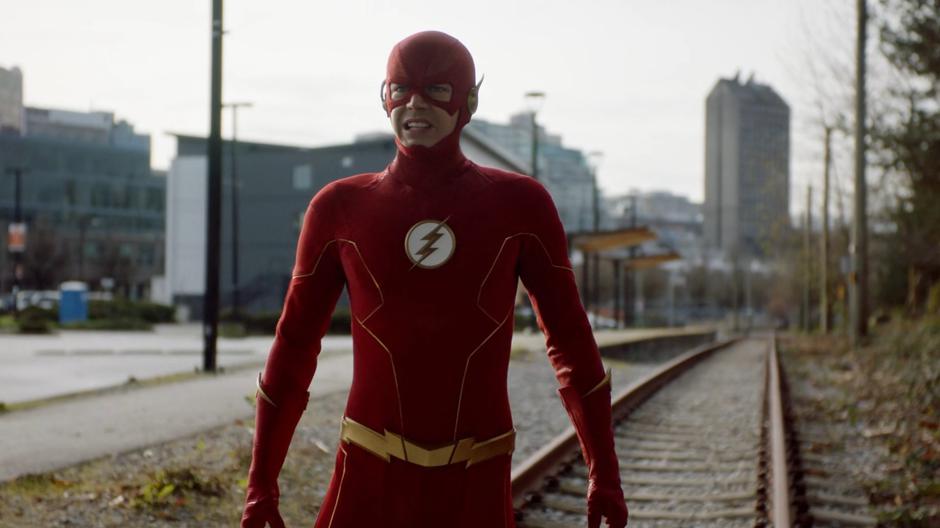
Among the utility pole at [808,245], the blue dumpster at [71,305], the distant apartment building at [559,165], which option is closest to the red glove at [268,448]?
the blue dumpster at [71,305]

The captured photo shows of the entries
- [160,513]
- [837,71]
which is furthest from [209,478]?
[837,71]

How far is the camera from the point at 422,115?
244cm

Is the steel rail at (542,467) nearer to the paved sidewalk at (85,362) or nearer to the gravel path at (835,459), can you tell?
the gravel path at (835,459)

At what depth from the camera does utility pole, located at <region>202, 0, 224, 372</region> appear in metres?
15.5

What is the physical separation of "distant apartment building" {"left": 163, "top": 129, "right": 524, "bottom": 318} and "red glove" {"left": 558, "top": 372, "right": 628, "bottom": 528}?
4952 cm

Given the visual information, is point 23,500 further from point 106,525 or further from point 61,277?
point 61,277

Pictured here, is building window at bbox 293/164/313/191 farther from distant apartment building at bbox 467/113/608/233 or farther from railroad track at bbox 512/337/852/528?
railroad track at bbox 512/337/852/528

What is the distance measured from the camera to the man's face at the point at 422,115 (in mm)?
2445

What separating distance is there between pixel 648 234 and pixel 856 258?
16.5 feet

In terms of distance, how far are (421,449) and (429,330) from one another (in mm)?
274

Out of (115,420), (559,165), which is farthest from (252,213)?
(559,165)

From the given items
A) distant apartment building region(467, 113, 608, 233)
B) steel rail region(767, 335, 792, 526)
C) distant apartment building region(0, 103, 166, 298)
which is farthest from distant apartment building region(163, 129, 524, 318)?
steel rail region(767, 335, 792, 526)

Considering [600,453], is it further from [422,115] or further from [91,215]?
[91,215]

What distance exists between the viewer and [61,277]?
7338 cm
